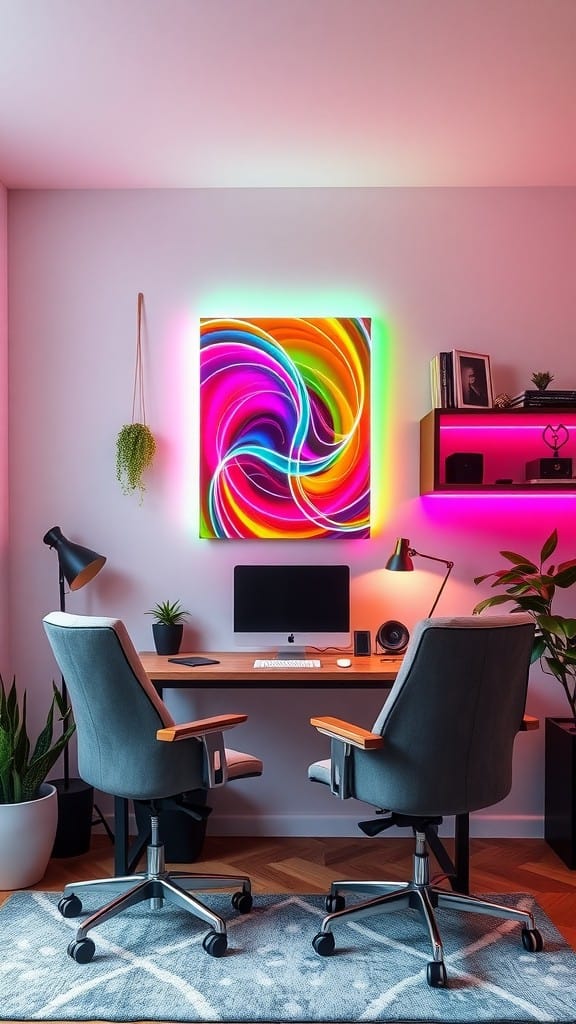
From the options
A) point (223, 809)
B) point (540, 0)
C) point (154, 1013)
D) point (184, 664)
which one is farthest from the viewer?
point (223, 809)

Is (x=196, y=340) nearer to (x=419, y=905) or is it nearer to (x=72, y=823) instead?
(x=72, y=823)

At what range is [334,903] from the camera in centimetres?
279

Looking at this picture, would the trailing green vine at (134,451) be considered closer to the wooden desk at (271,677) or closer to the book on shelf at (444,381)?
the wooden desk at (271,677)

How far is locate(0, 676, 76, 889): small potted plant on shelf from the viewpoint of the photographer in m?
3.01

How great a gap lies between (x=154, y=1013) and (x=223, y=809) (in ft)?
4.89

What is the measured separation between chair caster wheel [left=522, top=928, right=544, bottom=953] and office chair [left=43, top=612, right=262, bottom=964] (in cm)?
95

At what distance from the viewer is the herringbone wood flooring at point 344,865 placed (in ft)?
10.2

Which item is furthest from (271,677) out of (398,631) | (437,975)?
(437,975)

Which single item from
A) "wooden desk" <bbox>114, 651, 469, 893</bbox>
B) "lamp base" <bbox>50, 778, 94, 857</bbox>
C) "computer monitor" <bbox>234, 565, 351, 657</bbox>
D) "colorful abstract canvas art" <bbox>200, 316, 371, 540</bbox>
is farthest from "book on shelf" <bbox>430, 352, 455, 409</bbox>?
"lamp base" <bbox>50, 778, 94, 857</bbox>

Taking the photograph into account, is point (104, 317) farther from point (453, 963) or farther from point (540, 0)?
point (453, 963)

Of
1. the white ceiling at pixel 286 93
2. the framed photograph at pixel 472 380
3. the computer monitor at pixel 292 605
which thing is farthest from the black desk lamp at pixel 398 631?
the white ceiling at pixel 286 93

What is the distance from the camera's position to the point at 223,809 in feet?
12.2

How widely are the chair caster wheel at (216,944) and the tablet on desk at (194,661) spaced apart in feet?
3.47

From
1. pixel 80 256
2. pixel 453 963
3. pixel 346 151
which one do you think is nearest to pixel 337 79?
pixel 346 151
